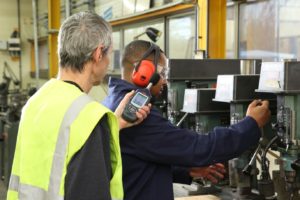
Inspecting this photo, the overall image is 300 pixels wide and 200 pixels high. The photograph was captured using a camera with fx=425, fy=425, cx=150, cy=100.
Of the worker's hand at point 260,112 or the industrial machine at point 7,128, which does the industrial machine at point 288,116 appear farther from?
the industrial machine at point 7,128

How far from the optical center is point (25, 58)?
9227 millimetres

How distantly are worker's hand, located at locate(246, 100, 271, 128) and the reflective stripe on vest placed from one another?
0.65 meters

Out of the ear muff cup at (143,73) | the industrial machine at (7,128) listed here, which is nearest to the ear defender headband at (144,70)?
the ear muff cup at (143,73)

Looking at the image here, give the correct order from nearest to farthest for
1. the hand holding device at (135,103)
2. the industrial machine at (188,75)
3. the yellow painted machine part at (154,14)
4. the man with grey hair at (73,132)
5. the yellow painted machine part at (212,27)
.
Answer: the man with grey hair at (73,132), the hand holding device at (135,103), the industrial machine at (188,75), the yellow painted machine part at (212,27), the yellow painted machine part at (154,14)

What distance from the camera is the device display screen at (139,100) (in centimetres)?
146

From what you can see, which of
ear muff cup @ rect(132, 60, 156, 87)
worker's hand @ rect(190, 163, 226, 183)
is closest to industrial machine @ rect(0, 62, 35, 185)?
worker's hand @ rect(190, 163, 226, 183)

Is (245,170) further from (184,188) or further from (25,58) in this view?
(25,58)

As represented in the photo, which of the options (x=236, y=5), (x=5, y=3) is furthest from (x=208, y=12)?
(x=5, y=3)

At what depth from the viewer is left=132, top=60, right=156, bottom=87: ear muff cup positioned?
59.4 inches

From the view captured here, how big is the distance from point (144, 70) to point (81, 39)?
1.17 feet

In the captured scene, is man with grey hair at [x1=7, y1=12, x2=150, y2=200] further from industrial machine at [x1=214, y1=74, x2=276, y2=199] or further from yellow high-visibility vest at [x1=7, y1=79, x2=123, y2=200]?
industrial machine at [x1=214, y1=74, x2=276, y2=199]

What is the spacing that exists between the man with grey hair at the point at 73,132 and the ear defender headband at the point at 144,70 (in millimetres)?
258

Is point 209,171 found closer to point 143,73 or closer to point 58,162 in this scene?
point 143,73

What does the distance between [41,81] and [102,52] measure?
774cm
